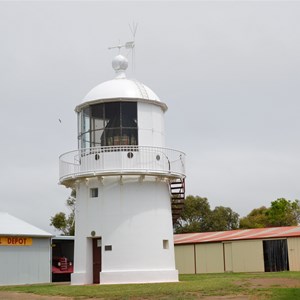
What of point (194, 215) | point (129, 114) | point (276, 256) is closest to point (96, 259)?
point (129, 114)

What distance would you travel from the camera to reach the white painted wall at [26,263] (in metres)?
35.8

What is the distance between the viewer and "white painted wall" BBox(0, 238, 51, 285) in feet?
117

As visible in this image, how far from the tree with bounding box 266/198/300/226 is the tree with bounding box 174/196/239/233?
15.4 ft

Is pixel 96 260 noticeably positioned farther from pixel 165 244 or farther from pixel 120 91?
pixel 120 91

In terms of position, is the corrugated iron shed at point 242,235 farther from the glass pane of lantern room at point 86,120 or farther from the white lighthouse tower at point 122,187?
the glass pane of lantern room at point 86,120

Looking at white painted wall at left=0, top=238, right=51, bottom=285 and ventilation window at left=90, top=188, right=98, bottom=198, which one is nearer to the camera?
ventilation window at left=90, top=188, right=98, bottom=198

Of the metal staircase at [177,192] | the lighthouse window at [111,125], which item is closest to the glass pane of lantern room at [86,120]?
the lighthouse window at [111,125]

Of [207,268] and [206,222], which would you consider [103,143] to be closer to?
[207,268]

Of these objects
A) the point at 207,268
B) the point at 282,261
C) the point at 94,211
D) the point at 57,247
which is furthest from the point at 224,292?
the point at 57,247

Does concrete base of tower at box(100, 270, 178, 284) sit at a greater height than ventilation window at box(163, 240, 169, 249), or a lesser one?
lesser

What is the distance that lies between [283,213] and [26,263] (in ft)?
116

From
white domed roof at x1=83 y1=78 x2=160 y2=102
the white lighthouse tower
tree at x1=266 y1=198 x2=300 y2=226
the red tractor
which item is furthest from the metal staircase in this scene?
tree at x1=266 y1=198 x2=300 y2=226

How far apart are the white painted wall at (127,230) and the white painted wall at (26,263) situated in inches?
394

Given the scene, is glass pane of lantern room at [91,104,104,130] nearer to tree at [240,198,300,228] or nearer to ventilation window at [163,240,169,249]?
ventilation window at [163,240,169,249]
